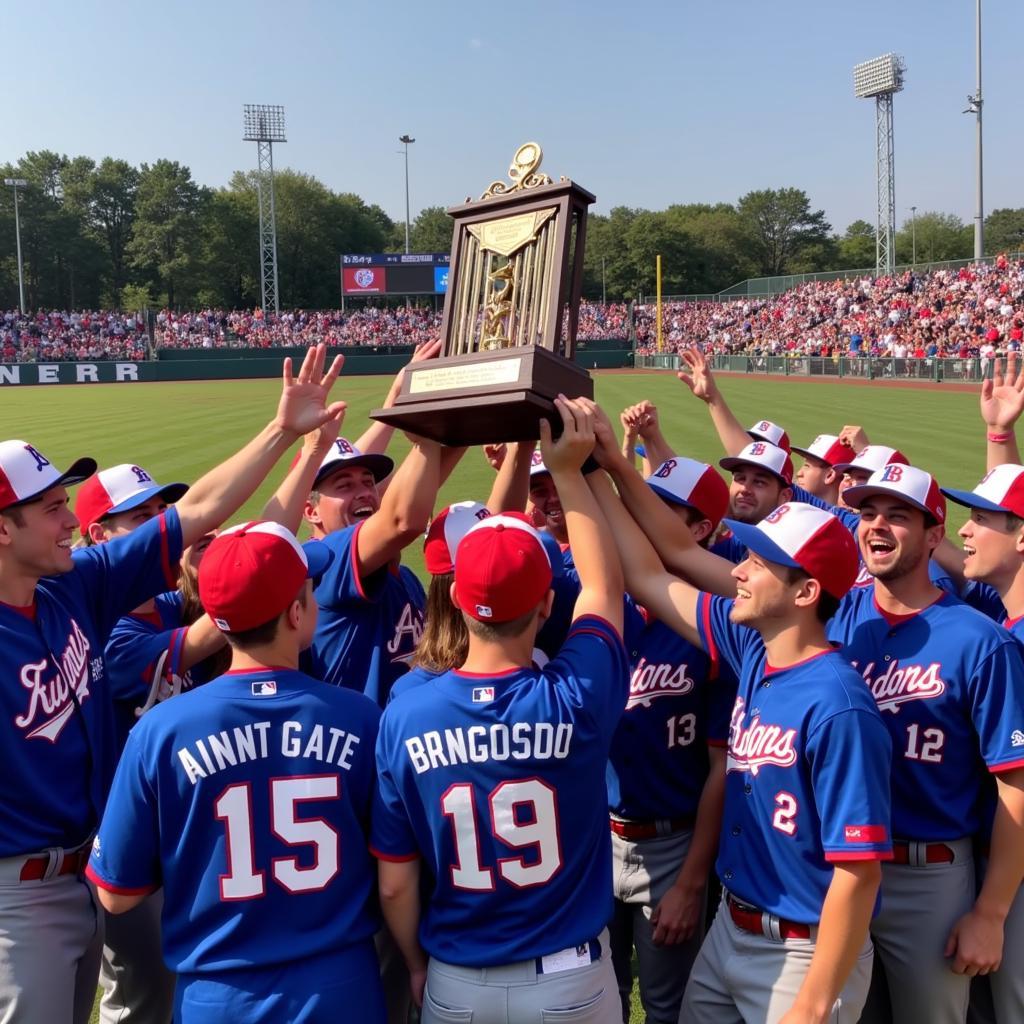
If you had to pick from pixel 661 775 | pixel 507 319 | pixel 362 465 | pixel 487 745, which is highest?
pixel 507 319

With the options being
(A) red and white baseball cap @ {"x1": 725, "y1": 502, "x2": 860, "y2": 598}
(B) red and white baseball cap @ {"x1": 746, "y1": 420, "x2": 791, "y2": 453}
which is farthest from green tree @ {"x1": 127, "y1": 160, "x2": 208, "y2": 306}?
(A) red and white baseball cap @ {"x1": 725, "y1": 502, "x2": 860, "y2": 598}

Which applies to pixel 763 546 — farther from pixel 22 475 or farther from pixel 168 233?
pixel 168 233

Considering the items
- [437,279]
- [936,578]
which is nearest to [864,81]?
[437,279]

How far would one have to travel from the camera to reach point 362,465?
4660mm

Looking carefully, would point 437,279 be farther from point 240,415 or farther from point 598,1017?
point 598,1017

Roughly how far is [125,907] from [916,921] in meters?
2.50

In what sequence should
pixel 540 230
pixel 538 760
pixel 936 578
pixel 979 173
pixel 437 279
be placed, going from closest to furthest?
pixel 538 760, pixel 540 230, pixel 936 578, pixel 979 173, pixel 437 279

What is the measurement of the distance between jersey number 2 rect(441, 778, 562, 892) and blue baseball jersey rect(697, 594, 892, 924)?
28.1 inches

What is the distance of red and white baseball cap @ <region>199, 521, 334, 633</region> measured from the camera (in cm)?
247

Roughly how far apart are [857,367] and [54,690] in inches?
1411

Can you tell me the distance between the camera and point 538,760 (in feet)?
7.88

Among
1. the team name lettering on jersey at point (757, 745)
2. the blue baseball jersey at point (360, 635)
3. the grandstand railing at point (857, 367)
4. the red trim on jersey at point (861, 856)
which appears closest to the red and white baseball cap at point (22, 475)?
the blue baseball jersey at point (360, 635)

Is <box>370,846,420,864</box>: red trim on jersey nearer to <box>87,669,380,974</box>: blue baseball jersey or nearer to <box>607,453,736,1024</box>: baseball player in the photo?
<box>87,669,380,974</box>: blue baseball jersey

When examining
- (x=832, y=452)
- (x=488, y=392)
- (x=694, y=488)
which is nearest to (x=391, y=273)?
(x=832, y=452)
